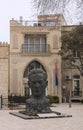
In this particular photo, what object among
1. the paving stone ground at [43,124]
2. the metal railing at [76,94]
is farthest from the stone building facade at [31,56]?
the paving stone ground at [43,124]

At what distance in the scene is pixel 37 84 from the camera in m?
25.6

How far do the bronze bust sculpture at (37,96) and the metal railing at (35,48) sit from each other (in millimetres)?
23633

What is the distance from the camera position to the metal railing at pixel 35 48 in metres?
49.7

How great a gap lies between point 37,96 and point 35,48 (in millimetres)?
25110

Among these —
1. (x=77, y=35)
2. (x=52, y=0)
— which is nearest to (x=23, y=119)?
(x=52, y=0)

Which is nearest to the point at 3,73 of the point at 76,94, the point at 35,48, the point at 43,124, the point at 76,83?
the point at 35,48

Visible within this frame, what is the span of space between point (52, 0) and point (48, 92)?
3813 centimetres

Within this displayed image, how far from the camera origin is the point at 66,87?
5022cm

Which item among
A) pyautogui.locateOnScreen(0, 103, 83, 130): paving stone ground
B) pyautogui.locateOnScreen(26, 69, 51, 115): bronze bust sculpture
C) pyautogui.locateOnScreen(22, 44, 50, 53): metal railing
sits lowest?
pyautogui.locateOnScreen(0, 103, 83, 130): paving stone ground

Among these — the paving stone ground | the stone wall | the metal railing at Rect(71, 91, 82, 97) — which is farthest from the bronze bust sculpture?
the metal railing at Rect(71, 91, 82, 97)

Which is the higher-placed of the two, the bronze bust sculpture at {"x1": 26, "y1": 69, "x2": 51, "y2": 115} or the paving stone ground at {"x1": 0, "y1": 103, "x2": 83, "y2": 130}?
the bronze bust sculpture at {"x1": 26, "y1": 69, "x2": 51, "y2": 115}

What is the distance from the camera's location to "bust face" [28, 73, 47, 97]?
25500mm

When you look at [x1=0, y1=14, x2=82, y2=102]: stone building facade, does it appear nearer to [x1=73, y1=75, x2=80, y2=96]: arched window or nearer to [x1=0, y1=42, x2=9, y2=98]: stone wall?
[x1=73, y1=75, x2=80, y2=96]: arched window

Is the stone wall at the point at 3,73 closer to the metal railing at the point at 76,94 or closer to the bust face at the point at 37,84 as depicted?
the bust face at the point at 37,84
